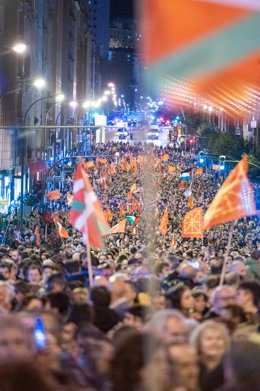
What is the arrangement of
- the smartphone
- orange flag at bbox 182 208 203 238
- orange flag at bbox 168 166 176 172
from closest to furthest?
the smartphone, orange flag at bbox 182 208 203 238, orange flag at bbox 168 166 176 172

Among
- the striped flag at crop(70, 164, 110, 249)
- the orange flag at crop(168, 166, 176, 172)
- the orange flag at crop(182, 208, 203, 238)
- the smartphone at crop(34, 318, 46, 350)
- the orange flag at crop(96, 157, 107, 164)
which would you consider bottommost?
the orange flag at crop(182, 208, 203, 238)

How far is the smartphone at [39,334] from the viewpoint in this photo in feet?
22.2

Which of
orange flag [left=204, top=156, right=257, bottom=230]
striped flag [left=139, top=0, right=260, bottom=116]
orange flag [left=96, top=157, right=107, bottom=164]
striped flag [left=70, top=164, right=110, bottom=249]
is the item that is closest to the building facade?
orange flag [left=96, top=157, right=107, bottom=164]

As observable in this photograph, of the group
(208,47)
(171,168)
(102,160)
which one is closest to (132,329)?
(208,47)

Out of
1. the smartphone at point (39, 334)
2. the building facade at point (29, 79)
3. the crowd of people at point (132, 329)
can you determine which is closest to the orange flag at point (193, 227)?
the crowd of people at point (132, 329)

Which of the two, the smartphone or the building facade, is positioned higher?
the building facade

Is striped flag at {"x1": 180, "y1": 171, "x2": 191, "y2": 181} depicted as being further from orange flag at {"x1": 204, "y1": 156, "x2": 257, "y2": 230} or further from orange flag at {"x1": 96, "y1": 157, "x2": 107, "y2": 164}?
orange flag at {"x1": 204, "y1": 156, "x2": 257, "y2": 230}

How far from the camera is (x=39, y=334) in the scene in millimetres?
7043

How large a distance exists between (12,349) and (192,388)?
1.12m

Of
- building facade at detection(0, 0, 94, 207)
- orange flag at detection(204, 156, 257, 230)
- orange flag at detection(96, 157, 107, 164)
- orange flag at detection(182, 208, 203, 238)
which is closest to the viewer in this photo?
orange flag at detection(204, 156, 257, 230)

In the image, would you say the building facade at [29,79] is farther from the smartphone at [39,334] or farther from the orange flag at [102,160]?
the smartphone at [39,334]

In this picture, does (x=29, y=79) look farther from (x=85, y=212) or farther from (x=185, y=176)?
(x=85, y=212)

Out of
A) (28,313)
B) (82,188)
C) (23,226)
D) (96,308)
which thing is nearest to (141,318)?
(96,308)

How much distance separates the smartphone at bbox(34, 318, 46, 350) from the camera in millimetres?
6761
